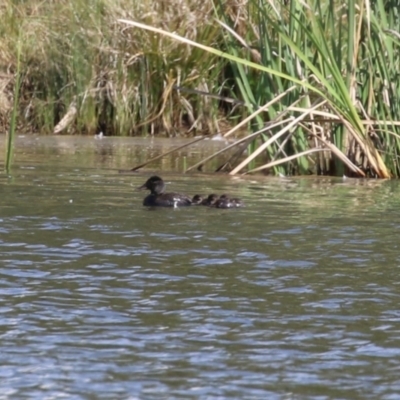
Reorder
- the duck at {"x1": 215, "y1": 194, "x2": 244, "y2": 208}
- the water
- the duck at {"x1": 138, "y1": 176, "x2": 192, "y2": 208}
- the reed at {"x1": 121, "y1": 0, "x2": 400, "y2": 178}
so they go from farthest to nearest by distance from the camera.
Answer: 1. the reed at {"x1": 121, "y1": 0, "x2": 400, "y2": 178}
2. the duck at {"x1": 138, "y1": 176, "x2": 192, "y2": 208}
3. the duck at {"x1": 215, "y1": 194, "x2": 244, "y2": 208}
4. the water

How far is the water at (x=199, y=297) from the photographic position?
178 inches

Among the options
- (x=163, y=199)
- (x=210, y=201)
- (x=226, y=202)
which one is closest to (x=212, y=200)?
(x=210, y=201)

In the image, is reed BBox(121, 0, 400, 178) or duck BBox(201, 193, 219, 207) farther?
reed BBox(121, 0, 400, 178)

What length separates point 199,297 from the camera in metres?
5.91

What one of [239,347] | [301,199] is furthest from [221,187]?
[239,347]

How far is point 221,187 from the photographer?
10.6 metres

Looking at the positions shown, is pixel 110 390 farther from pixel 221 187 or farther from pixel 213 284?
pixel 221 187

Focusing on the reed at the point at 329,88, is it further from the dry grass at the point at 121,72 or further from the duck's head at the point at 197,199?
the dry grass at the point at 121,72

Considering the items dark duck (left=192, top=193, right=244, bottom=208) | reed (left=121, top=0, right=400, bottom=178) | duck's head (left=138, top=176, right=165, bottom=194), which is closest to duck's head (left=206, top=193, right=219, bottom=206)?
dark duck (left=192, top=193, right=244, bottom=208)

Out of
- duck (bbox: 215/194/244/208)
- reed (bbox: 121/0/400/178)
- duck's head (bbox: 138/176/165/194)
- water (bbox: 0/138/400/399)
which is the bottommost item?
water (bbox: 0/138/400/399)

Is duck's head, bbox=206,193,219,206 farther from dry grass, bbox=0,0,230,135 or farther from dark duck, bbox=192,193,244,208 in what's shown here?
dry grass, bbox=0,0,230,135

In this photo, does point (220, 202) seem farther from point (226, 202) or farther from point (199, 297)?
point (199, 297)

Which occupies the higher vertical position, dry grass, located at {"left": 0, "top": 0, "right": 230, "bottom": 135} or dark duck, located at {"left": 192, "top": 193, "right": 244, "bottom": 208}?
dry grass, located at {"left": 0, "top": 0, "right": 230, "bottom": 135}

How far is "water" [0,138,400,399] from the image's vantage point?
14.9 feet
